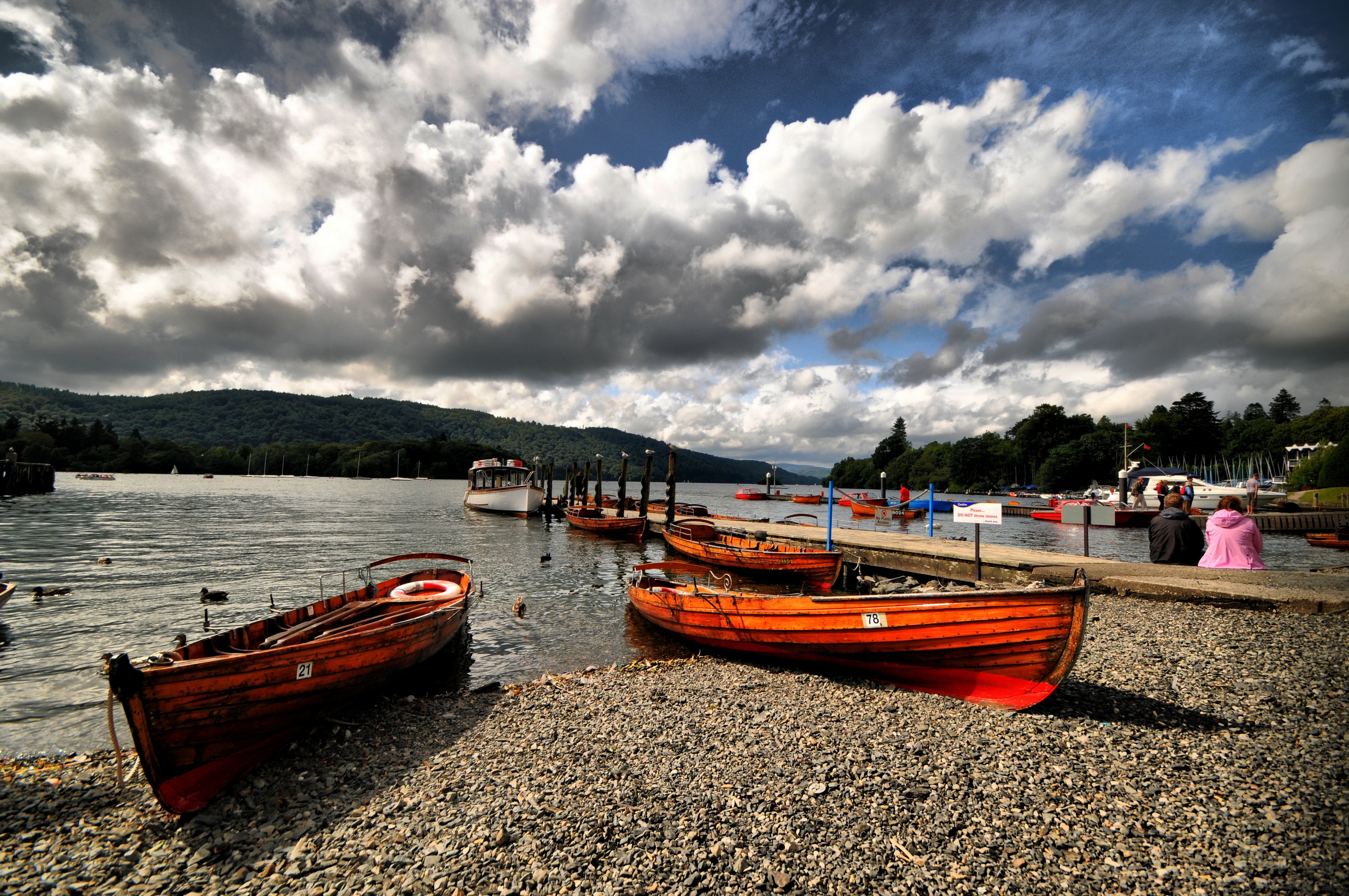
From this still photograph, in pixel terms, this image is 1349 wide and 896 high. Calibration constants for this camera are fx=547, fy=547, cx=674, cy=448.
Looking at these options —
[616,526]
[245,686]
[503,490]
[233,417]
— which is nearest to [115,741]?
[245,686]

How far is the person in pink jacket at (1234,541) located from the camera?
A: 12031mm

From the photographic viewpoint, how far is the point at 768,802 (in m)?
4.98

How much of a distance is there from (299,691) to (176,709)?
1.26 meters

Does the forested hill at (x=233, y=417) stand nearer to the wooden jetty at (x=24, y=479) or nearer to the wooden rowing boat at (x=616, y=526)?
the wooden jetty at (x=24, y=479)

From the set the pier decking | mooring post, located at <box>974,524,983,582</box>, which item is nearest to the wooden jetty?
the pier decking

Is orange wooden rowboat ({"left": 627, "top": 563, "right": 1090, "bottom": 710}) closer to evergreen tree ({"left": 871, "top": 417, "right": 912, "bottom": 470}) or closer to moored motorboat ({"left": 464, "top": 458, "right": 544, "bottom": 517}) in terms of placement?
moored motorboat ({"left": 464, "top": 458, "right": 544, "bottom": 517})

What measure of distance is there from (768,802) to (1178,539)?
15.0m

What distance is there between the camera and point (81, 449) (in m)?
110

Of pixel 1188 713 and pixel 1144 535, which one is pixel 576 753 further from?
pixel 1144 535

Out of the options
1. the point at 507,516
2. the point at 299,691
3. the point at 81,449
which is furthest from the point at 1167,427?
the point at 81,449

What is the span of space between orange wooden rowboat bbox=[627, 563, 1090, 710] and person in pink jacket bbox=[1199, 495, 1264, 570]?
7.61 m

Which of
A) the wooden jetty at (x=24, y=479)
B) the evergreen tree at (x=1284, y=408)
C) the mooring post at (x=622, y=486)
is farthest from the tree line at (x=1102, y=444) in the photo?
the wooden jetty at (x=24, y=479)

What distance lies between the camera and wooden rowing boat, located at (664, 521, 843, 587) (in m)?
15.8

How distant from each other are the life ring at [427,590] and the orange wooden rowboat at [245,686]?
1.71 meters
